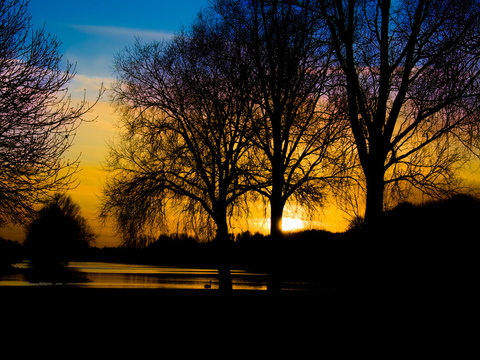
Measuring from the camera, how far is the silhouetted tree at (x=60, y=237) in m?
80.7

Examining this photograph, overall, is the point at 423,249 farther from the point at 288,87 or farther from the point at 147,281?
the point at 147,281

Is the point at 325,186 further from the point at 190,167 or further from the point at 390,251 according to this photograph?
the point at 190,167

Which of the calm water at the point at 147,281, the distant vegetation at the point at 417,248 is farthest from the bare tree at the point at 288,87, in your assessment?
the calm water at the point at 147,281

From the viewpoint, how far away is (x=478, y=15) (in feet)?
38.7

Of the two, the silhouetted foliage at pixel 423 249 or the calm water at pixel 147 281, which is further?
the calm water at pixel 147 281

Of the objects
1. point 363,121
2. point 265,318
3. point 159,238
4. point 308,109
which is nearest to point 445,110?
point 363,121

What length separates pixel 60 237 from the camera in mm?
83000

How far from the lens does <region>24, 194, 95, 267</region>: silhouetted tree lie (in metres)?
80.7

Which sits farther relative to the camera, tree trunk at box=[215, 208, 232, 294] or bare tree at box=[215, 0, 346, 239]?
tree trunk at box=[215, 208, 232, 294]

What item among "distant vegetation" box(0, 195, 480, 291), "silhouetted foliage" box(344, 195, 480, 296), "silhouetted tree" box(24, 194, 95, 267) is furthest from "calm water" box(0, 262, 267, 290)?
"silhouetted tree" box(24, 194, 95, 267)

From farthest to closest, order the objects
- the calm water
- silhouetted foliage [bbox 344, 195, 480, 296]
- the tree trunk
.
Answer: the calm water
the tree trunk
silhouetted foliage [bbox 344, 195, 480, 296]

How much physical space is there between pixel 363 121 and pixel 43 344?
10.0 m

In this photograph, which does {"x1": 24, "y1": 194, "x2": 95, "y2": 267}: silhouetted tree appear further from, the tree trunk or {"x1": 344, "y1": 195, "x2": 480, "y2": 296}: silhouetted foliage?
{"x1": 344, "y1": 195, "x2": 480, "y2": 296}: silhouetted foliage

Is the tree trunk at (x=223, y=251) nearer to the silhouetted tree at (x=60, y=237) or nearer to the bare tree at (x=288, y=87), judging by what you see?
the bare tree at (x=288, y=87)
